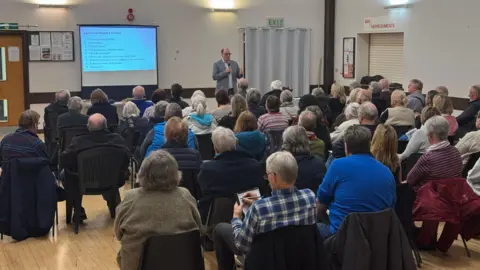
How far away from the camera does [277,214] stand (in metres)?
2.97

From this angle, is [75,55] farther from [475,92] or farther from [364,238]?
[364,238]

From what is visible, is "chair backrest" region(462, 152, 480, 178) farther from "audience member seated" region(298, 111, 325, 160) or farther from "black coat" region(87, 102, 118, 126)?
"black coat" region(87, 102, 118, 126)

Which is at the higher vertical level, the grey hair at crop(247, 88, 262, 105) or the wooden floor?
the grey hair at crop(247, 88, 262, 105)

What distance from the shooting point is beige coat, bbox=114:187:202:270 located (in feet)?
10.2

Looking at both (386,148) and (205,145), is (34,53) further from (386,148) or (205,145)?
(386,148)

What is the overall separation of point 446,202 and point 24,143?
3.58 m

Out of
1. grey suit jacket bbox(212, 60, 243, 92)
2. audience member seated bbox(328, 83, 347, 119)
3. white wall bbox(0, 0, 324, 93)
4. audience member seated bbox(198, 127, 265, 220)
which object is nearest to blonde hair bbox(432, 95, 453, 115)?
audience member seated bbox(328, 83, 347, 119)

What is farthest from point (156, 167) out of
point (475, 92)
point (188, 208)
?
point (475, 92)

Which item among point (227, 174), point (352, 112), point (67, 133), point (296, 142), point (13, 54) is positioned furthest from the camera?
point (13, 54)

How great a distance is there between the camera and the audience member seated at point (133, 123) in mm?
6965

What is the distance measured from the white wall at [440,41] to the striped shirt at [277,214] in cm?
717

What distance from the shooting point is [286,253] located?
2984 mm

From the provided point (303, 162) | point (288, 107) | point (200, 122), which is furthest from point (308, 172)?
point (288, 107)

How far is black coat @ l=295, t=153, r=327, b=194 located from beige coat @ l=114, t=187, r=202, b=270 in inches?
44.9
